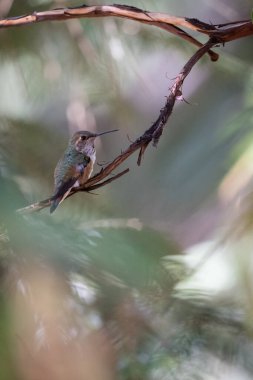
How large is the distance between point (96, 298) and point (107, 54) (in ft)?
4.54

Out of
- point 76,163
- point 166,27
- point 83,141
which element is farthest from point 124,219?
point 83,141

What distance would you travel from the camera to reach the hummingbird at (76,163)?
133cm

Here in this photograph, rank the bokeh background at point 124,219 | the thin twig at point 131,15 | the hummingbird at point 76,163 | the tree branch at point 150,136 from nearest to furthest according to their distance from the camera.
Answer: the bokeh background at point 124,219 < the tree branch at point 150,136 < the thin twig at point 131,15 < the hummingbird at point 76,163

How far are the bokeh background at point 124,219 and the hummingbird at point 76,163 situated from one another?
0.15 ft

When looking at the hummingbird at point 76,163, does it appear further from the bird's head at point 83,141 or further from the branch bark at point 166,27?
the branch bark at point 166,27

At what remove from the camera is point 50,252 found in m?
0.55

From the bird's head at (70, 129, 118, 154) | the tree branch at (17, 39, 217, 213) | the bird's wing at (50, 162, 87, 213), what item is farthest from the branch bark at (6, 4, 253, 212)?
the bird's head at (70, 129, 118, 154)

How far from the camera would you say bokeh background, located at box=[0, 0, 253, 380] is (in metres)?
0.59

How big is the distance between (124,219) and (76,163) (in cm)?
54

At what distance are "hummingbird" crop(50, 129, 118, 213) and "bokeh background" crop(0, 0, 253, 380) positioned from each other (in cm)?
5

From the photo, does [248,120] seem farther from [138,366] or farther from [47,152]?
[138,366]

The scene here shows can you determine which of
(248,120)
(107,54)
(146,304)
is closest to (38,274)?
(146,304)

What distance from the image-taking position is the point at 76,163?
5.05 ft

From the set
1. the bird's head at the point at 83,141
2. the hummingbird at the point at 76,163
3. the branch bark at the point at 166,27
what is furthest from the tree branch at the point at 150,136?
the bird's head at the point at 83,141
